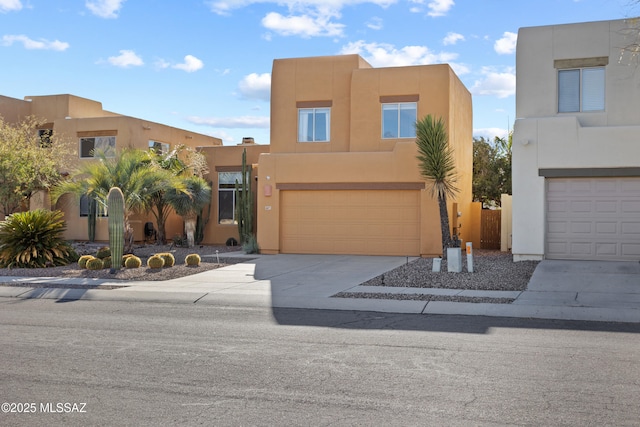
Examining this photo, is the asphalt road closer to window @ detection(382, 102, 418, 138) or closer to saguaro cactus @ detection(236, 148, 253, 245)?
window @ detection(382, 102, 418, 138)

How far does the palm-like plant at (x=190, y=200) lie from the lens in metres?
27.0

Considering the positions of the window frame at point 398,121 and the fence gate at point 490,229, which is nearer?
the window frame at point 398,121

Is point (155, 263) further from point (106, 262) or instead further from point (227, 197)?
point (227, 197)

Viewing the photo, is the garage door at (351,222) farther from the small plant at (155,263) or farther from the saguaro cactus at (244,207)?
the small plant at (155,263)

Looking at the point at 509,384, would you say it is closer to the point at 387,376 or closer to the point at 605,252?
the point at 387,376

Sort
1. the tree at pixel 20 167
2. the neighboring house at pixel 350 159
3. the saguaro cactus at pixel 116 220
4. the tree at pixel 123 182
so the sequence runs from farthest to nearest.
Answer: the tree at pixel 20 167 → the neighboring house at pixel 350 159 → the tree at pixel 123 182 → the saguaro cactus at pixel 116 220

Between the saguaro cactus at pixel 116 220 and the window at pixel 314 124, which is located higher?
the window at pixel 314 124

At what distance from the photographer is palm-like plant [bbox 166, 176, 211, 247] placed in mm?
27016

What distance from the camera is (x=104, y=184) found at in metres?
20.6

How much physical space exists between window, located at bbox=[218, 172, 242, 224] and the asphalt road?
1804cm

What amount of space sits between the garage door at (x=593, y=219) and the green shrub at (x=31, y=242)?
14495 mm

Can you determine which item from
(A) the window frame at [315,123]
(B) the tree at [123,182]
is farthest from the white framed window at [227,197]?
(B) the tree at [123,182]

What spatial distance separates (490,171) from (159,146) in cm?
1634

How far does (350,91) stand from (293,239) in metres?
5.81
